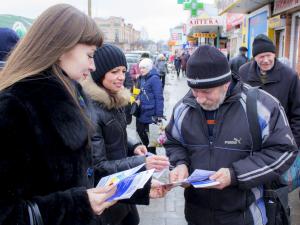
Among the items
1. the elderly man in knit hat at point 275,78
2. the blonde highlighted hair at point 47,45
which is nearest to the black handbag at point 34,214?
the blonde highlighted hair at point 47,45

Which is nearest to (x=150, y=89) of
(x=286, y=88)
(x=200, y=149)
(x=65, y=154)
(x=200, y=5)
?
(x=286, y=88)

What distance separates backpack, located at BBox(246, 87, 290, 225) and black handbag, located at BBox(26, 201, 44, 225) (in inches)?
48.4

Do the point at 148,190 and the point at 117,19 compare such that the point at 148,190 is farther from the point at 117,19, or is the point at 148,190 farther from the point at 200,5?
the point at 117,19

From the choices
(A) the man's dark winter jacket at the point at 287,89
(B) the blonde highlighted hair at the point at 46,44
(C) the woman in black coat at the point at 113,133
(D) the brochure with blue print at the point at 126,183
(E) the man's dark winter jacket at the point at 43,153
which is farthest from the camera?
(A) the man's dark winter jacket at the point at 287,89

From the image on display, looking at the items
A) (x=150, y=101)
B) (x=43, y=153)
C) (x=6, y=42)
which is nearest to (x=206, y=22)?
(x=150, y=101)

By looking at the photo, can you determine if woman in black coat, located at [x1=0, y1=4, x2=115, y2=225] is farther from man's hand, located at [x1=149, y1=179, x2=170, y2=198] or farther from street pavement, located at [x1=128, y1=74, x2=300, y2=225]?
street pavement, located at [x1=128, y1=74, x2=300, y2=225]

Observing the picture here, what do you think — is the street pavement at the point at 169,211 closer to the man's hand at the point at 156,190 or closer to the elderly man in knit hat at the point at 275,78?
the elderly man in knit hat at the point at 275,78

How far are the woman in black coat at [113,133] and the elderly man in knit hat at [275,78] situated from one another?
160 cm

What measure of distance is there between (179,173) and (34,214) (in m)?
1.01

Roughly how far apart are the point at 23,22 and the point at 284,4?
6.77 m

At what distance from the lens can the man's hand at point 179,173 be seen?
7.32 ft

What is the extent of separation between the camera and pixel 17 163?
1.40 metres

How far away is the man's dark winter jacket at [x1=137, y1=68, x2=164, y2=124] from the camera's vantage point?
6266 mm

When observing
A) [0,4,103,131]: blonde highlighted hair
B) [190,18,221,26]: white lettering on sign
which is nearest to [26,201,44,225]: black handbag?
[0,4,103,131]: blonde highlighted hair
